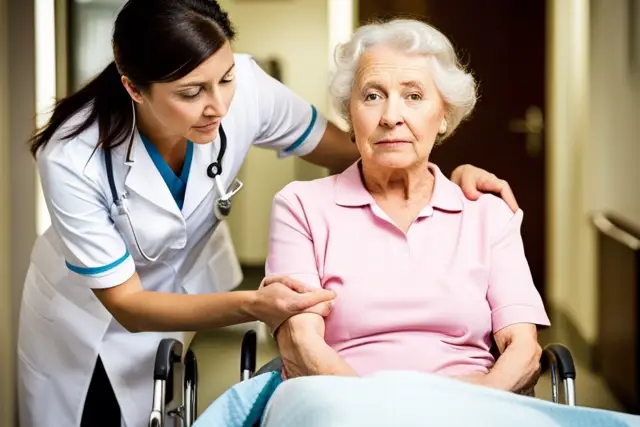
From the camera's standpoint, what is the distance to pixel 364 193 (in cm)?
213

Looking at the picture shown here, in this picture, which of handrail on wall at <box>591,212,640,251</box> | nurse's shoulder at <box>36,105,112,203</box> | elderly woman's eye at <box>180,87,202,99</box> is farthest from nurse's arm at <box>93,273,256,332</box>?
handrail on wall at <box>591,212,640,251</box>

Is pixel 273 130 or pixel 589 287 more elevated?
pixel 273 130


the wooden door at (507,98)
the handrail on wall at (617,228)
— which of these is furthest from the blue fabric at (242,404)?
the wooden door at (507,98)

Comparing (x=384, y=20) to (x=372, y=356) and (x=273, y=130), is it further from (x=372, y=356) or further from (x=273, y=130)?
(x=372, y=356)

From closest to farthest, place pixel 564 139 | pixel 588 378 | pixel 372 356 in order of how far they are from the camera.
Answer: pixel 372 356 → pixel 588 378 → pixel 564 139

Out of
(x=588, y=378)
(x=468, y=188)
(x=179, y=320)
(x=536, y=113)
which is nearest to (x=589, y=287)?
(x=588, y=378)

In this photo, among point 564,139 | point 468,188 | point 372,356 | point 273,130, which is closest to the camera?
point 372,356

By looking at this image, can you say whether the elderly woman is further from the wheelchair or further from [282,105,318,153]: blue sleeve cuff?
[282,105,318,153]: blue sleeve cuff

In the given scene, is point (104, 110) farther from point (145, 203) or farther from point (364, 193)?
point (364, 193)

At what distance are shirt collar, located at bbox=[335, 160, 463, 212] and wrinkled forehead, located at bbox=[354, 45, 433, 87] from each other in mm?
202

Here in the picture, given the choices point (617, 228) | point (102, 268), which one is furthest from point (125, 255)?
point (617, 228)

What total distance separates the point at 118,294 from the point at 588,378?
2.69 meters

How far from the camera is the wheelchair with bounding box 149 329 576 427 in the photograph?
6.50ft

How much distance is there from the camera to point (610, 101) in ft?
15.1
